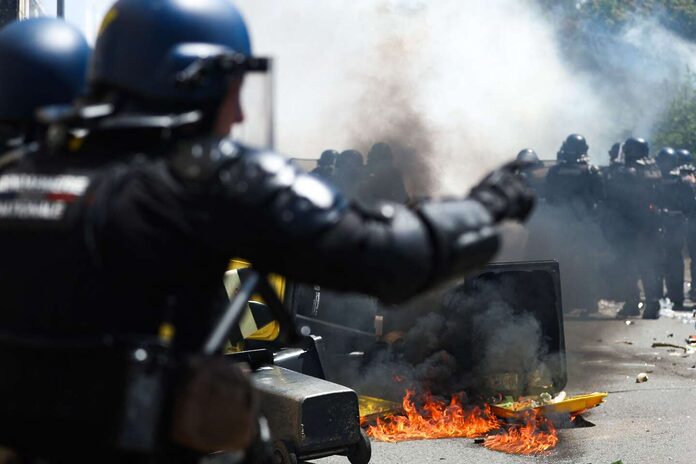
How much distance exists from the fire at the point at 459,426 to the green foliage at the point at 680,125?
2086 cm

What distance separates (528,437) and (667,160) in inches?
375

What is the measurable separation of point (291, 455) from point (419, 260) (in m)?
3.02

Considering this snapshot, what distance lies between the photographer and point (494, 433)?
264 inches

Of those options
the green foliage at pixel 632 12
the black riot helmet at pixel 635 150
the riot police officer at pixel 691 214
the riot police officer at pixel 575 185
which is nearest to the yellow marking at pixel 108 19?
the riot police officer at pixel 575 185

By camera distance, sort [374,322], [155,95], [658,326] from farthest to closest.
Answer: [658,326] < [374,322] < [155,95]

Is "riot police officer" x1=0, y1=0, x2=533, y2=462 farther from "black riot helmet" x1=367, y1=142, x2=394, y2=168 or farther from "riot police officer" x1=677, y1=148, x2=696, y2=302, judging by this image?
"riot police officer" x1=677, y1=148, x2=696, y2=302

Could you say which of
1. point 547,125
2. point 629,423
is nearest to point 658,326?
point 629,423

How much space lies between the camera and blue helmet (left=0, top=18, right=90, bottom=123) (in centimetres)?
371

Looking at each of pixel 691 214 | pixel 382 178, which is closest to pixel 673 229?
pixel 691 214

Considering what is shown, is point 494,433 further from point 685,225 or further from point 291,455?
point 685,225

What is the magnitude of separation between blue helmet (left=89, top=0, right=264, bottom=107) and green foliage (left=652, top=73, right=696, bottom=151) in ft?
83.6

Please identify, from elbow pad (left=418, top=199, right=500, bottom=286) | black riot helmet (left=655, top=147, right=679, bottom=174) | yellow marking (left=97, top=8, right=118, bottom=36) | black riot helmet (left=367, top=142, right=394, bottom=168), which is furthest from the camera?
black riot helmet (left=655, top=147, right=679, bottom=174)

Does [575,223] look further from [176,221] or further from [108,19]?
[176,221]

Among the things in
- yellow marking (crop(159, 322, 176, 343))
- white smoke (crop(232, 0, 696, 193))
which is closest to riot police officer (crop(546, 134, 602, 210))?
white smoke (crop(232, 0, 696, 193))
